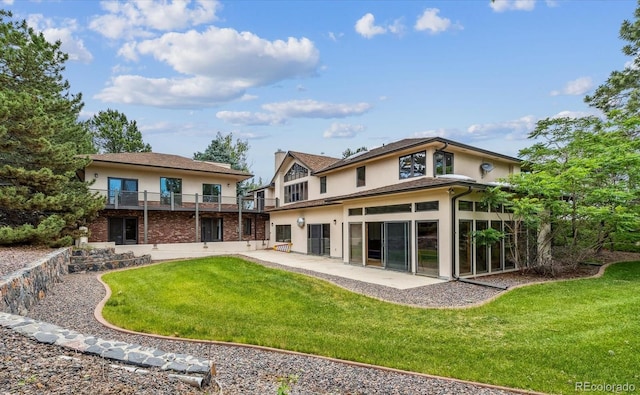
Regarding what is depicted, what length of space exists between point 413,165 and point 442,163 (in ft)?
3.92

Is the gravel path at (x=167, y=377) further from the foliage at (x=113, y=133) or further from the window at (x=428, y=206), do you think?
the foliage at (x=113, y=133)

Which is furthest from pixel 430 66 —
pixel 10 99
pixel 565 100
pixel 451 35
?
pixel 10 99

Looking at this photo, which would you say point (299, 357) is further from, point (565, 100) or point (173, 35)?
point (565, 100)

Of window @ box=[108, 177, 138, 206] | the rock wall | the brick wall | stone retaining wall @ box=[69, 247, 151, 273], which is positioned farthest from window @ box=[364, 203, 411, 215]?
window @ box=[108, 177, 138, 206]

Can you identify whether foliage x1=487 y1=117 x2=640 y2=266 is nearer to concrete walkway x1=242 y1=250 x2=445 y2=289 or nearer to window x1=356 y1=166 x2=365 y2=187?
concrete walkway x1=242 y1=250 x2=445 y2=289

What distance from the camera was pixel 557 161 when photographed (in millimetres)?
13680

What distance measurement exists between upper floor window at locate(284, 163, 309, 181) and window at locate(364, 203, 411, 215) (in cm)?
893

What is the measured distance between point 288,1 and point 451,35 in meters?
7.19

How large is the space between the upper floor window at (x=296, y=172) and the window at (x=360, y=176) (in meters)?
5.75

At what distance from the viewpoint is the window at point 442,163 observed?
1418 centimetres

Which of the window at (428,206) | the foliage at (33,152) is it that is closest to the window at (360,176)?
the window at (428,206)

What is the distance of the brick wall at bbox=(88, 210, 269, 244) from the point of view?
19609mm

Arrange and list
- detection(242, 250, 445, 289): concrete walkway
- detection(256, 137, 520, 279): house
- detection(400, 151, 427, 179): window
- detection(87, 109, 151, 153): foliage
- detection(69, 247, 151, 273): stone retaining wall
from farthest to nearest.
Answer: detection(87, 109, 151, 153): foliage, detection(400, 151, 427, 179): window, detection(69, 247, 151, 273): stone retaining wall, detection(256, 137, 520, 279): house, detection(242, 250, 445, 289): concrete walkway

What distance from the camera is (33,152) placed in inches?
499
